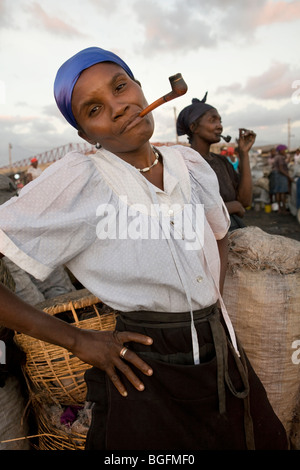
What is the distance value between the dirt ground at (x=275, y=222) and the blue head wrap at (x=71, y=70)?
621 centimetres

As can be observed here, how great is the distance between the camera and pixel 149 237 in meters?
0.96

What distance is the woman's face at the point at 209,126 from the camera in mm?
2631

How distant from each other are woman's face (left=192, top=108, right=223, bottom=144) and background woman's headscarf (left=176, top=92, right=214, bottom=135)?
0.04 metres

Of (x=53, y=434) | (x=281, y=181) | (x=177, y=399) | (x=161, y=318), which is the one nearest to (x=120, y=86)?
(x=161, y=318)

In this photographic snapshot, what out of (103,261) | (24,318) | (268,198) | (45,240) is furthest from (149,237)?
(268,198)

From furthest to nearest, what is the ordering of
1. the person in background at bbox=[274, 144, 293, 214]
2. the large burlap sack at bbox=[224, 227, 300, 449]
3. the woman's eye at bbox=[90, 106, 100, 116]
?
the person in background at bbox=[274, 144, 293, 214]
the large burlap sack at bbox=[224, 227, 300, 449]
the woman's eye at bbox=[90, 106, 100, 116]

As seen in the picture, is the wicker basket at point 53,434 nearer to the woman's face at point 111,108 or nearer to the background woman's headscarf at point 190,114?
the woman's face at point 111,108

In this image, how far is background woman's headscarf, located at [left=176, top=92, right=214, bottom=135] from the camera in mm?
2639

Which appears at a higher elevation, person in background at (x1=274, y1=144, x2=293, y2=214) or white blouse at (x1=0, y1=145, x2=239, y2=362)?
white blouse at (x1=0, y1=145, x2=239, y2=362)

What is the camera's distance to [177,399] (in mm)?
970
